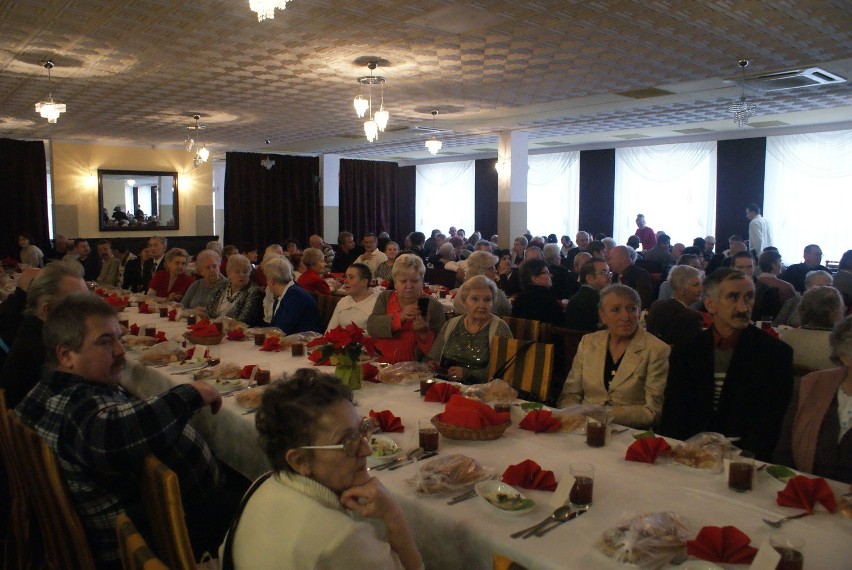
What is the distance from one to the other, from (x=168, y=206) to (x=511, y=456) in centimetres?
1419

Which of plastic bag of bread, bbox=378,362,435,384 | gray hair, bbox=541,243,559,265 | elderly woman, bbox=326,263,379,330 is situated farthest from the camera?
gray hair, bbox=541,243,559,265

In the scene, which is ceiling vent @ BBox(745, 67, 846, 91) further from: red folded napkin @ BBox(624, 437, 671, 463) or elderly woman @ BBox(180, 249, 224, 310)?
red folded napkin @ BBox(624, 437, 671, 463)

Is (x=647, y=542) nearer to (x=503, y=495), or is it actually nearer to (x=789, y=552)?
(x=789, y=552)

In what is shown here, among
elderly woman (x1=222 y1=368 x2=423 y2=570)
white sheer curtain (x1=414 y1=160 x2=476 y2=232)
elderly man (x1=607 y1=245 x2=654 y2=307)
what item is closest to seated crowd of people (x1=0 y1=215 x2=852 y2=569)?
Answer: elderly woman (x1=222 y1=368 x2=423 y2=570)

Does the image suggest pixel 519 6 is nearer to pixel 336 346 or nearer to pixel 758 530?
pixel 336 346

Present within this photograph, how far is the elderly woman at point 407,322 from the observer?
4.45 metres

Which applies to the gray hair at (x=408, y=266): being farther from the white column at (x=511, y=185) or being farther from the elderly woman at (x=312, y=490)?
the white column at (x=511, y=185)

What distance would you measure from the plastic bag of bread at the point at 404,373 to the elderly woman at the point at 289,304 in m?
1.77

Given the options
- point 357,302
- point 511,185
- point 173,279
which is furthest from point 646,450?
point 511,185

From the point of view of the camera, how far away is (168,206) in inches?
591

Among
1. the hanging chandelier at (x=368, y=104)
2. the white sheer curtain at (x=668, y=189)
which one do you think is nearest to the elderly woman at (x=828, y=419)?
the hanging chandelier at (x=368, y=104)

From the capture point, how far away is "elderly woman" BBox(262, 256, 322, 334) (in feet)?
17.0

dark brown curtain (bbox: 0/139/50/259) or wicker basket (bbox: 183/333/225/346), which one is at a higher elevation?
dark brown curtain (bbox: 0/139/50/259)

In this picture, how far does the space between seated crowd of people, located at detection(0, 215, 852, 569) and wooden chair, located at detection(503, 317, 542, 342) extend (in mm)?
302
